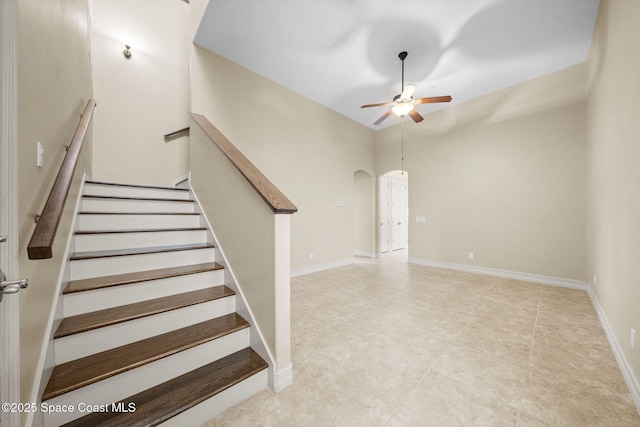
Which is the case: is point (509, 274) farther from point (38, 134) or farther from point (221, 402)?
point (38, 134)

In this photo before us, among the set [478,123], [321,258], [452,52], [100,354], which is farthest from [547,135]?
[100,354]

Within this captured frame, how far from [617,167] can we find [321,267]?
403cm

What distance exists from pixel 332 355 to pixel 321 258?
289cm

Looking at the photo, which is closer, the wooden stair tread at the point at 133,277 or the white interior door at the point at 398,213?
the wooden stair tread at the point at 133,277

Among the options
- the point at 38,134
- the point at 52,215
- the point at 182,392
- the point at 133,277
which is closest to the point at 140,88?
the point at 38,134

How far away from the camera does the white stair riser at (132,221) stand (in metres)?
2.06

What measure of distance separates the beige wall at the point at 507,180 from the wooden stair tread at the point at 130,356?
4609 mm

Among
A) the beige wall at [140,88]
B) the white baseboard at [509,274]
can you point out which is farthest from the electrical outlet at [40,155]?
the white baseboard at [509,274]

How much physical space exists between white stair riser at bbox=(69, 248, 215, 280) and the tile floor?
1.17 m

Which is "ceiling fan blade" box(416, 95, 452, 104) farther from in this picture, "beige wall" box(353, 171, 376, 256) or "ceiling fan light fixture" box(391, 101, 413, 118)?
"beige wall" box(353, 171, 376, 256)

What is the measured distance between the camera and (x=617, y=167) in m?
2.03

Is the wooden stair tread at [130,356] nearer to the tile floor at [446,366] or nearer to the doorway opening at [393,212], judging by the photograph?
the tile floor at [446,366]

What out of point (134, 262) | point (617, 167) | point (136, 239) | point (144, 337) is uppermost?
point (617, 167)

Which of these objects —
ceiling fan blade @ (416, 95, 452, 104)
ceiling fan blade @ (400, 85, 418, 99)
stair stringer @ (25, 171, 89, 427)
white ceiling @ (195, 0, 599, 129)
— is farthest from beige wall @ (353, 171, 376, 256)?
stair stringer @ (25, 171, 89, 427)
